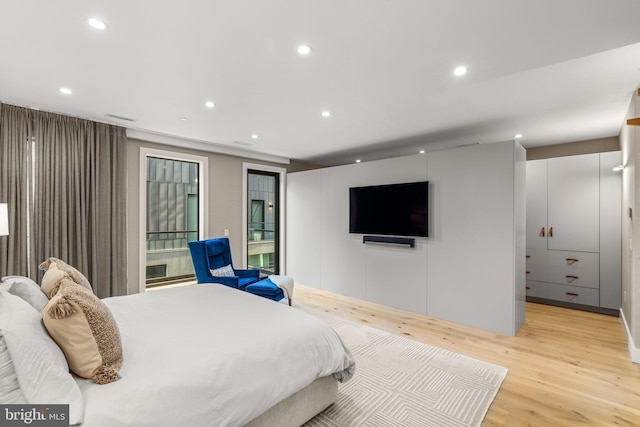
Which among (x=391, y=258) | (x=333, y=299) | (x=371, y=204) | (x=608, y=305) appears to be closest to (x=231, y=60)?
(x=371, y=204)

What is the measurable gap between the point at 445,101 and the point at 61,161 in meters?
4.42

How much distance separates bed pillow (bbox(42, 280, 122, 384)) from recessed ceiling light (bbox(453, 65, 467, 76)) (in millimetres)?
2902

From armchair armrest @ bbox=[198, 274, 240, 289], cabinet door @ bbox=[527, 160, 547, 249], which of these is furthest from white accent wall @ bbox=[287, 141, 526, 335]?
armchair armrest @ bbox=[198, 274, 240, 289]

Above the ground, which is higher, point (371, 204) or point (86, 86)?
point (86, 86)

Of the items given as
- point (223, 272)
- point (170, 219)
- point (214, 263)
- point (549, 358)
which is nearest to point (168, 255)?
point (170, 219)

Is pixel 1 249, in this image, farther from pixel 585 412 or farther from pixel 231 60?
pixel 585 412

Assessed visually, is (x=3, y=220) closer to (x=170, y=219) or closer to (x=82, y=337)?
(x=82, y=337)

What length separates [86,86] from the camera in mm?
2764

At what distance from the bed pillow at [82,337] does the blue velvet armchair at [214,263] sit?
2.40 metres

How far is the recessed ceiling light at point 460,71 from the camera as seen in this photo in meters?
2.37

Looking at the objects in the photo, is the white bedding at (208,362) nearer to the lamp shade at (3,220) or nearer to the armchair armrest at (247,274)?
the lamp shade at (3,220)

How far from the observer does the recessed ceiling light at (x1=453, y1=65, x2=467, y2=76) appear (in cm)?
237

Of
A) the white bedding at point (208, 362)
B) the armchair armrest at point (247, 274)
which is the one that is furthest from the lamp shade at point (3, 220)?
the armchair armrest at point (247, 274)

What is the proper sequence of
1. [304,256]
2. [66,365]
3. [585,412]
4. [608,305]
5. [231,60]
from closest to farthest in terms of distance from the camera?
[66,365] < [585,412] < [231,60] < [608,305] < [304,256]
